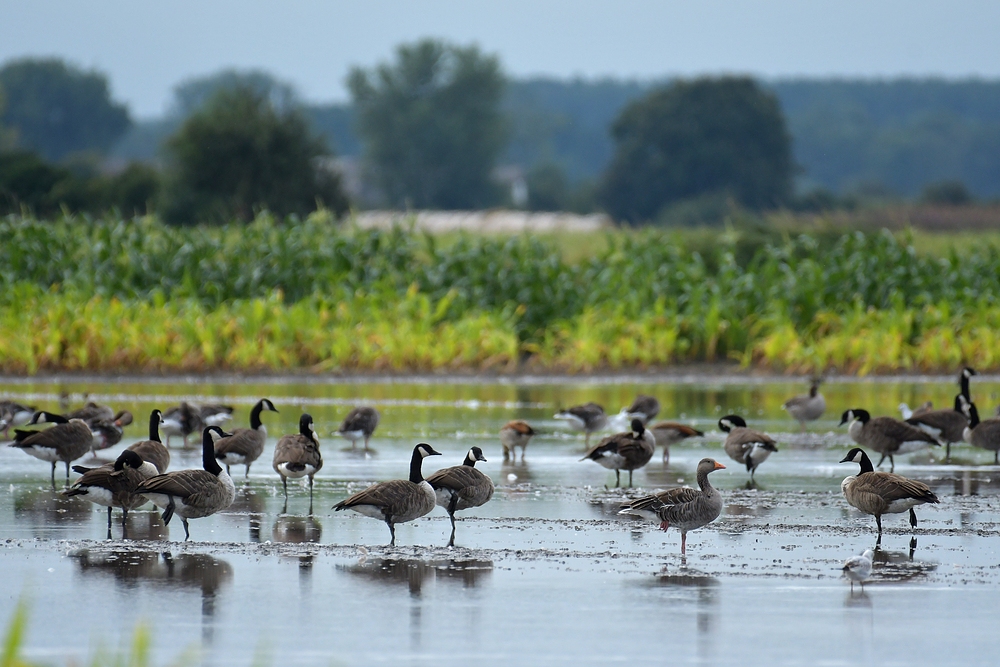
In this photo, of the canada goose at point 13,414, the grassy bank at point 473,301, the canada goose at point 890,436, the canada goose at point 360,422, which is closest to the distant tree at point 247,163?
the grassy bank at point 473,301

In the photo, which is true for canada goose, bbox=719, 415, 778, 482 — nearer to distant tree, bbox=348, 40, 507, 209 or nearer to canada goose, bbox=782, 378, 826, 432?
canada goose, bbox=782, 378, 826, 432

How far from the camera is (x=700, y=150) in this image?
354ft

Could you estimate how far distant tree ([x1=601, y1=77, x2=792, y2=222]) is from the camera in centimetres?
10694

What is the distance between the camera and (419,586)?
941cm

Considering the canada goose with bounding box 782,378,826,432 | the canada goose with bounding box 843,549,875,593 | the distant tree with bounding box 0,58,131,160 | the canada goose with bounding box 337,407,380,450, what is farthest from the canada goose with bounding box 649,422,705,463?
the distant tree with bounding box 0,58,131,160

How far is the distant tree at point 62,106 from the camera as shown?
180 meters

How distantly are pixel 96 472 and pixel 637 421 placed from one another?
5.47 metres

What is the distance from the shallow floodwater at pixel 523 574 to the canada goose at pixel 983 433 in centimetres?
28

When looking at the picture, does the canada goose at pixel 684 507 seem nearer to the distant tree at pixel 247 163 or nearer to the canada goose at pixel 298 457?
the canada goose at pixel 298 457

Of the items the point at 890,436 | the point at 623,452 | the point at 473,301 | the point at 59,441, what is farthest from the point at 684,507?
the point at 473,301

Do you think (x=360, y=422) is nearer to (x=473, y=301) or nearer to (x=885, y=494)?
(x=885, y=494)

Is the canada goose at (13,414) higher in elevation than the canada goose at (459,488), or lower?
higher

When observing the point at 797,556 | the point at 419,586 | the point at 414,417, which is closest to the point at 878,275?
the point at 414,417

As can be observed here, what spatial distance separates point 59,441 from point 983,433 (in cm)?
999
